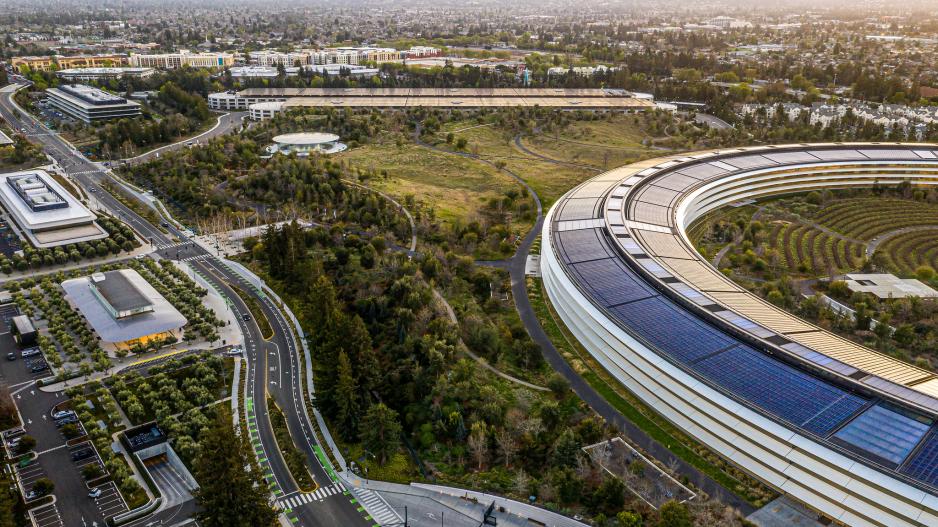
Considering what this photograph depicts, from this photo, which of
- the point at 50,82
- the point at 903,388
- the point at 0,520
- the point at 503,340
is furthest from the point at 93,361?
the point at 50,82

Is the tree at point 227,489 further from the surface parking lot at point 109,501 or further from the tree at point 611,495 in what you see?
the tree at point 611,495

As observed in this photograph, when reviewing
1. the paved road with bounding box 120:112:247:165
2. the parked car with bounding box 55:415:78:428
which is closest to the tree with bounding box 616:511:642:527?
the parked car with bounding box 55:415:78:428

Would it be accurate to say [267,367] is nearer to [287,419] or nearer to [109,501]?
[287,419]

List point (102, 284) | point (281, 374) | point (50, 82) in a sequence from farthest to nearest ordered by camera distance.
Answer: point (50, 82) → point (102, 284) → point (281, 374)

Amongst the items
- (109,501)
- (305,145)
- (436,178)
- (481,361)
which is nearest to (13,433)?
(109,501)

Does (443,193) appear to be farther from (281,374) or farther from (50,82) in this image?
(50,82)
